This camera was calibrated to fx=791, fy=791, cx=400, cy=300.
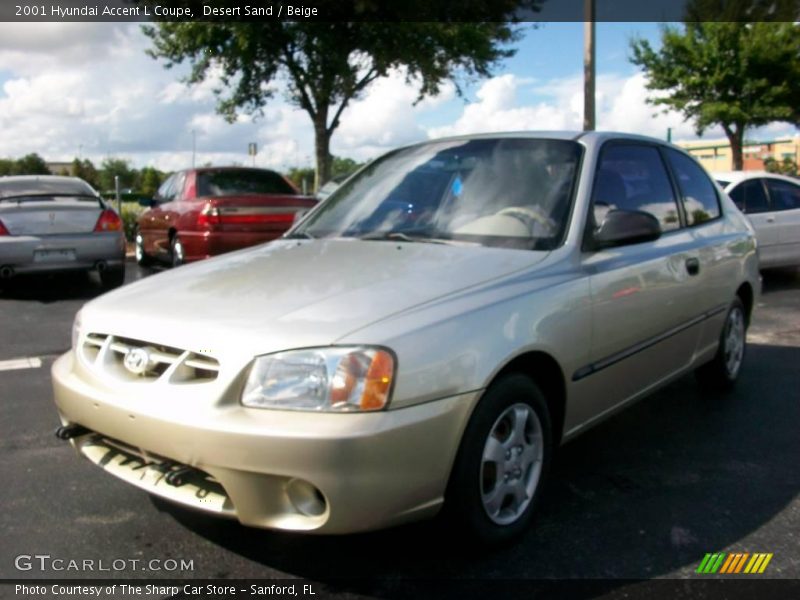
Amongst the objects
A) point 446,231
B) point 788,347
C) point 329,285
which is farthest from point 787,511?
point 788,347

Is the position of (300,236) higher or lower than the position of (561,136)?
lower

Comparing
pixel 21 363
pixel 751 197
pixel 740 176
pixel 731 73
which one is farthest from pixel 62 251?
pixel 731 73

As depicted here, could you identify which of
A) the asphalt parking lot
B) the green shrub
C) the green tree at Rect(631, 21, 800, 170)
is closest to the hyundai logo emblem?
the asphalt parking lot

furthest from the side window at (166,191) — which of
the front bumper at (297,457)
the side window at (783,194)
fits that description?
the front bumper at (297,457)

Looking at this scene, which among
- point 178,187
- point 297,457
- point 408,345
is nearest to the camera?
point 297,457

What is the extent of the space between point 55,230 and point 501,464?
299 inches

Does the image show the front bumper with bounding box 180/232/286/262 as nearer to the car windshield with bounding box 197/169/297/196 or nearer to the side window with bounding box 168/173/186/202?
the car windshield with bounding box 197/169/297/196

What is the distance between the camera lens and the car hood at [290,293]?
8.40 feet

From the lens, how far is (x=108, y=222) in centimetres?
942

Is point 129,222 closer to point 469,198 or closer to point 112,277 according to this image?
point 112,277

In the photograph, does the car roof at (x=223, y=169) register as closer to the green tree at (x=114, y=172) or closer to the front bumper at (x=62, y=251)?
the front bumper at (x=62, y=251)

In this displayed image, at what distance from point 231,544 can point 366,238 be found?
4.89ft

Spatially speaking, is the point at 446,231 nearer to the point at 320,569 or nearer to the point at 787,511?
the point at 320,569

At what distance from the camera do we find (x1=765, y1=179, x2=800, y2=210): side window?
31.6 feet
